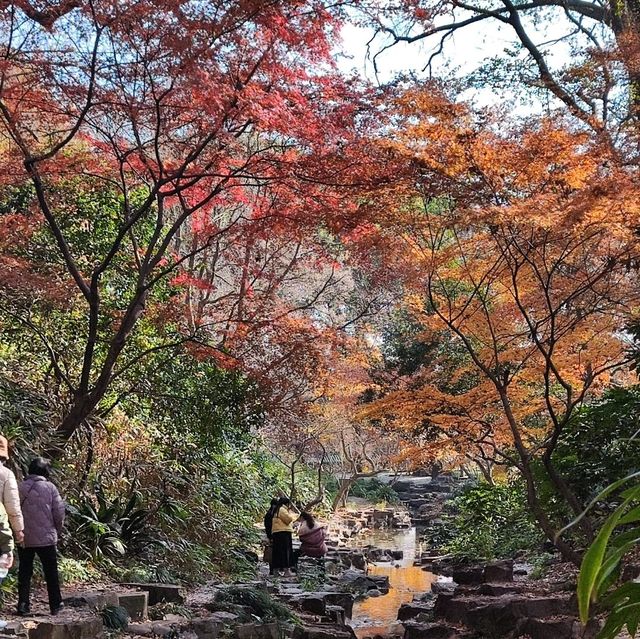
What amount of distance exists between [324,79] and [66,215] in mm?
4887

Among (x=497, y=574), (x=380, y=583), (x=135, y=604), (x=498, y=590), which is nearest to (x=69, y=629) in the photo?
(x=135, y=604)

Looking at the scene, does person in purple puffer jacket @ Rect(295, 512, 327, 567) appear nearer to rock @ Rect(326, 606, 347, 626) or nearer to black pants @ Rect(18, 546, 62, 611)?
rock @ Rect(326, 606, 347, 626)

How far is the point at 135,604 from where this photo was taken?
21.4 ft

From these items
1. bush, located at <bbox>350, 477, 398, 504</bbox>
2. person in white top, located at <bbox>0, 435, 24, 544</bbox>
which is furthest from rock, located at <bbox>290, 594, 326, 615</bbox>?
bush, located at <bbox>350, 477, 398, 504</bbox>

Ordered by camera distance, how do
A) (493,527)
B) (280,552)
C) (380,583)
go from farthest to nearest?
(493,527), (380,583), (280,552)

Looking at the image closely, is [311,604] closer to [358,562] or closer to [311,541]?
[311,541]

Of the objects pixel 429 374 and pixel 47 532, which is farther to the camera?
pixel 429 374

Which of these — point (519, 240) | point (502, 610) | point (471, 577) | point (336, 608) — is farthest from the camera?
point (471, 577)

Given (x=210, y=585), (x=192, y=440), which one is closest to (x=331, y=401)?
(x=192, y=440)

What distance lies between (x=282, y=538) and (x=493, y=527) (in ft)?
17.7

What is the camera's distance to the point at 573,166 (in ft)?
23.4

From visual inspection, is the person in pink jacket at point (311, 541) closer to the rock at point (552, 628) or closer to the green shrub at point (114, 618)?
the rock at point (552, 628)

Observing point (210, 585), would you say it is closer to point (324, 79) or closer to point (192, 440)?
point (192, 440)

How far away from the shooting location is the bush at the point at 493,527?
43.5ft
